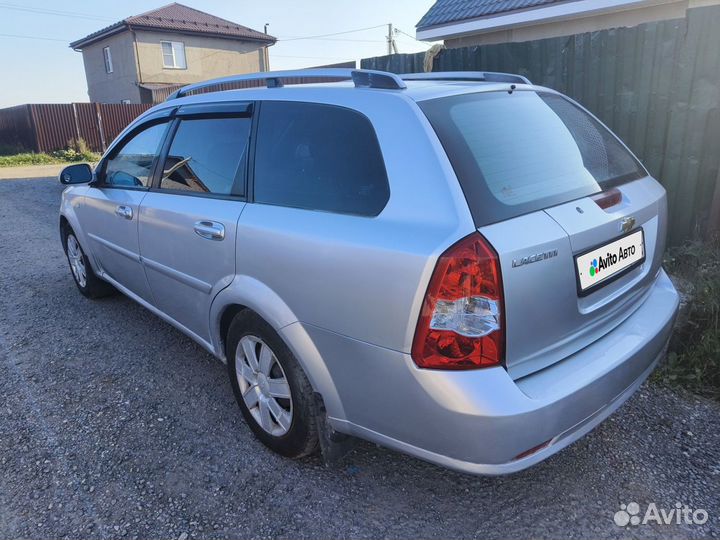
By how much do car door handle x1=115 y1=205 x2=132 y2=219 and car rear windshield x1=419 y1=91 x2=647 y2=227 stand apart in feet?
7.31

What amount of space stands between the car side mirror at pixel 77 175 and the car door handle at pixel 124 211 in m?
0.75

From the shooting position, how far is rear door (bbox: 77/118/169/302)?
342cm

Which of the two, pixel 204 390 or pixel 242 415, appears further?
pixel 204 390

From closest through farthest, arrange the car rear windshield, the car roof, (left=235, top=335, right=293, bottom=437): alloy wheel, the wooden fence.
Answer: the car rear windshield, the car roof, (left=235, top=335, right=293, bottom=437): alloy wheel, the wooden fence

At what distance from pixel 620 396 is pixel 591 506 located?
18.9 inches

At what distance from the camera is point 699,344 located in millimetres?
3125

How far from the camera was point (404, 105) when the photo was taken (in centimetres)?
202

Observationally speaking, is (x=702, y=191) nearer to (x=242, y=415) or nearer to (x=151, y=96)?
(x=242, y=415)

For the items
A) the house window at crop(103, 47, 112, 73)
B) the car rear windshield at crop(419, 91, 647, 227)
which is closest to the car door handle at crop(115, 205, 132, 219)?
the car rear windshield at crop(419, 91, 647, 227)

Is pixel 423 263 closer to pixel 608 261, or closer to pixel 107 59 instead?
pixel 608 261

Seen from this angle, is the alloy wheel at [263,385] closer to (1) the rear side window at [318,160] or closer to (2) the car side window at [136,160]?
(1) the rear side window at [318,160]

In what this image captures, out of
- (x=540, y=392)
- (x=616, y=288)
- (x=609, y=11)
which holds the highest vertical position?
(x=609, y=11)

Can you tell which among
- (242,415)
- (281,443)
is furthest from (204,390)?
(281,443)

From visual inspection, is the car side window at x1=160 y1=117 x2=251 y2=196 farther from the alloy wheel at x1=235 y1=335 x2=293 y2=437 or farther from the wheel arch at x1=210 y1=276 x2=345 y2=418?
the alloy wheel at x1=235 y1=335 x2=293 y2=437
